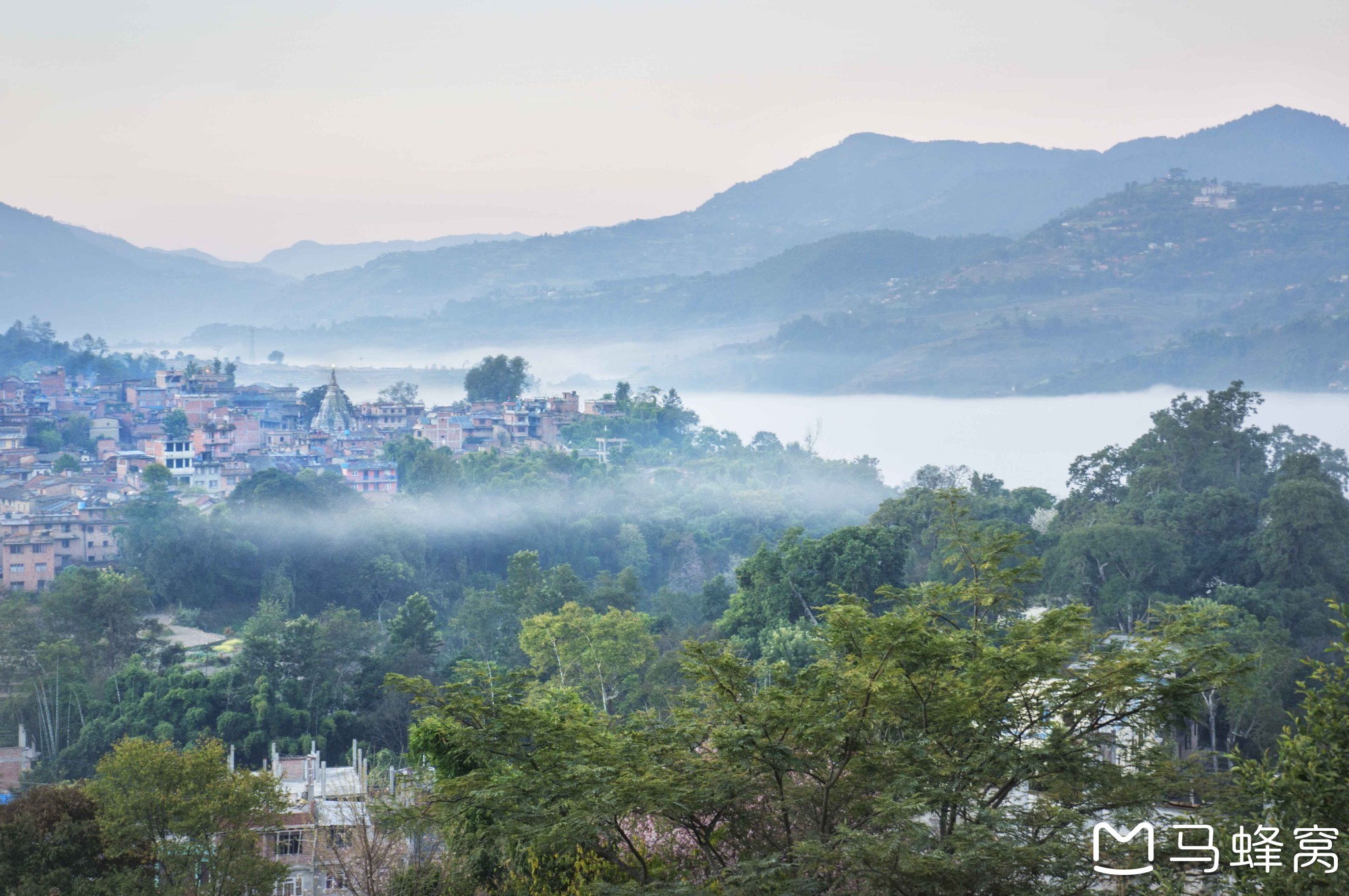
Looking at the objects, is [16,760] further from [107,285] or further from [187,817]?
[107,285]

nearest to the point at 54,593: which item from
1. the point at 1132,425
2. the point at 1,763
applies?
the point at 1,763

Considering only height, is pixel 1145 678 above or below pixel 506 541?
above

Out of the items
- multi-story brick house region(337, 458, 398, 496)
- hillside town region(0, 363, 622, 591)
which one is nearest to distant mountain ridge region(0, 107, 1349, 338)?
hillside town region(0, 363, 622, 591)

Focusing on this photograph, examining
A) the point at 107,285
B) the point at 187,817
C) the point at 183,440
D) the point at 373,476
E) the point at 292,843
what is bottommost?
the point at 292,843

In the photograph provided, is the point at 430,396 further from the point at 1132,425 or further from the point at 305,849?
the point at 305,849

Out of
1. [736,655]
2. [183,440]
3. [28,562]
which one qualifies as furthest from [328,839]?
[183,440]

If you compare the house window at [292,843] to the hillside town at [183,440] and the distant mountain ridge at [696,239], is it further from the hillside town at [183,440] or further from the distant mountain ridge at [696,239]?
the distant mountain ridge at [696,239]

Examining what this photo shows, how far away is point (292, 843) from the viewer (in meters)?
10.6

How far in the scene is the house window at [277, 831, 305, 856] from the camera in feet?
34.5

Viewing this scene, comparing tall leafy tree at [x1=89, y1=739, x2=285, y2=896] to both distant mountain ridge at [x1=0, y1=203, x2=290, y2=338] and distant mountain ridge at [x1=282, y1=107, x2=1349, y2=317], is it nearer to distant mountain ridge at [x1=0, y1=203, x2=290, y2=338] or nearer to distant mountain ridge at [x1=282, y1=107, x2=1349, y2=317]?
distant mountain ridge at [x1=282, y1=107, x2=1349, y2=317]

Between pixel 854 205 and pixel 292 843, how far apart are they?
5104 inches

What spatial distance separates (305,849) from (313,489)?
72.2ft

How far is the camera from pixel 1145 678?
5871mm

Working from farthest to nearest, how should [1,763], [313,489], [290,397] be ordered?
[290,397], [313,489], [1,763]
